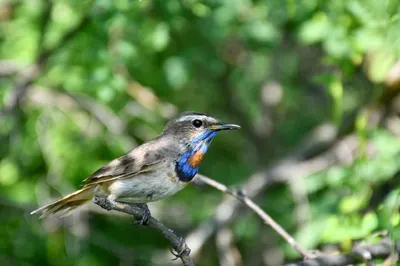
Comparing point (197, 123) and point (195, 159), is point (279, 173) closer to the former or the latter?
point (197, 123)

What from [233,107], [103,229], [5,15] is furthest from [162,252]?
[5,15]

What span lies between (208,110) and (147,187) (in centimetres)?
437

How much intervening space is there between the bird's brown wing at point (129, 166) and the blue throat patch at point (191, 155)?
149 millimetres

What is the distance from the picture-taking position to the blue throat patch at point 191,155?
519 cm

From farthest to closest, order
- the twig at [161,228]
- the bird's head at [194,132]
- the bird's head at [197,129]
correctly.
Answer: the bird's head at [197,129] → the bird's head at [194,132] → the twig at [161,228]

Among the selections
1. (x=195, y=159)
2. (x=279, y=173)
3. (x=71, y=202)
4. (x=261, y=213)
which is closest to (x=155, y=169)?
(x=195, y=159)

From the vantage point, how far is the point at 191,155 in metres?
5.46

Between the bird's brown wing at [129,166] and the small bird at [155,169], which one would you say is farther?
the bird's brown wing at [129,166]

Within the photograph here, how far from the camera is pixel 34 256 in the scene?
27.5ft

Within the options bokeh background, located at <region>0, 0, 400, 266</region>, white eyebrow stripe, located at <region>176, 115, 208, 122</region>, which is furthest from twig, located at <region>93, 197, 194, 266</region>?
bokeh background, located at <region>0, 0, 400, 266</region>

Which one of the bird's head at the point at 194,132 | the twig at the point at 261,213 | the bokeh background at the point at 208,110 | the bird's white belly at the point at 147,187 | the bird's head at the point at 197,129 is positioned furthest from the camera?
the bokeh background at the point at 208,110

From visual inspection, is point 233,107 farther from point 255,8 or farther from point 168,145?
point 168,145

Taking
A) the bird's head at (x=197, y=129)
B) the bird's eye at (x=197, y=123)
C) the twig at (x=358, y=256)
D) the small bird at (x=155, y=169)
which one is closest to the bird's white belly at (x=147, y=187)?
the small bird at (x=155, y=169)

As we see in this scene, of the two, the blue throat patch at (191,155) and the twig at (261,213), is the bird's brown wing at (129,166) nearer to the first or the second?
the blue throat patch at (191,155)
